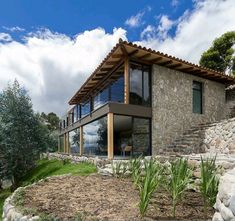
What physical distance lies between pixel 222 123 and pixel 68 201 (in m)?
9.29

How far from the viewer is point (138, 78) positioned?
1441 cm

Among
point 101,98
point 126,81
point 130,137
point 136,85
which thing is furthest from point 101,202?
point 101,98

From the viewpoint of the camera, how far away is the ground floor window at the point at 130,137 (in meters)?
14.0

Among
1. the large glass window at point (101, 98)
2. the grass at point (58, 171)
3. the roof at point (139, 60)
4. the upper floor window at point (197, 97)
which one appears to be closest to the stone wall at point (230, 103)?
the roof at point (139, 60)

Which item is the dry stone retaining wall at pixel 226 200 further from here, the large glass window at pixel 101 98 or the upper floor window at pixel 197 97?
the large glass window at pixel 101 98

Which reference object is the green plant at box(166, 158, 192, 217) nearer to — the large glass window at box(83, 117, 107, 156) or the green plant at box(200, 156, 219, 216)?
the green plant at box(200, 156, 219, 216)

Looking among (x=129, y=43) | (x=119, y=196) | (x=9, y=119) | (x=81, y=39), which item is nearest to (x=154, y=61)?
(x=129, y=43)

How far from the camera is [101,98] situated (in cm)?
1820

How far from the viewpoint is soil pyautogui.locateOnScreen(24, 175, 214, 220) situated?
17.3ft

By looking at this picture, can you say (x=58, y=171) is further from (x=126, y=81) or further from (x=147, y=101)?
(x=126, y=81)

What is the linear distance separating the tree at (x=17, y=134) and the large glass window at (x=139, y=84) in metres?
9.32

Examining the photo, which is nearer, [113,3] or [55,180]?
[55,180]

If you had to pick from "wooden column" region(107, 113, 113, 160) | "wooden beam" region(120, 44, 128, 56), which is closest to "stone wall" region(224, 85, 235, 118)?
"wooden beam" region(120, 44, 128, 56)

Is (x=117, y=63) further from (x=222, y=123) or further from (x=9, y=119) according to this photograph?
(x=9, y=119)
